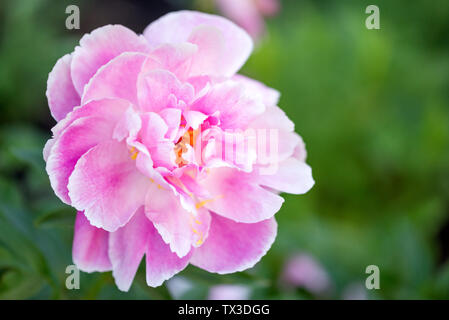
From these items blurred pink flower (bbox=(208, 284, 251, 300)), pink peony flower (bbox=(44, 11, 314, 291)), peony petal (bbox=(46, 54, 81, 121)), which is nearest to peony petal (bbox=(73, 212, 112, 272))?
pink peony flower (bbox=(44, 11, 314, 291))

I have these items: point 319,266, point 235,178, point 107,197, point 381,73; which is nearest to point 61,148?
point 107,197

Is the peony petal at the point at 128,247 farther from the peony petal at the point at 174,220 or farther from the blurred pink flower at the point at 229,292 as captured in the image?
the blurred pink flower at the point at 229,292

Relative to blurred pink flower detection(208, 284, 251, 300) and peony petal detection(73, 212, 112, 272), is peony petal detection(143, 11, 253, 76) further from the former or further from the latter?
blurred pink flower detection(208, 284, 251, 300)

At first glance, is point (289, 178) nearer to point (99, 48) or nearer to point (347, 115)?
point (99, 48)

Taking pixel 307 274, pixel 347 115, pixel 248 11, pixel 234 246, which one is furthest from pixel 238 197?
pixel 347 115
